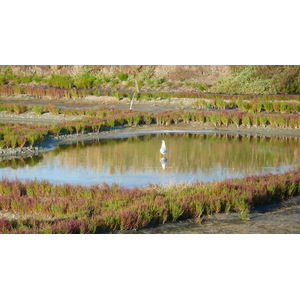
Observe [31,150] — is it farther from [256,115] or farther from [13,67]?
[13,67]

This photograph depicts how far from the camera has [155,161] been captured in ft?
59.2

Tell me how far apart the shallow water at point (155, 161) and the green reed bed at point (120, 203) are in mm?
1660

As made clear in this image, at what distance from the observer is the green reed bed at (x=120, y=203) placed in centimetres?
A: 1085

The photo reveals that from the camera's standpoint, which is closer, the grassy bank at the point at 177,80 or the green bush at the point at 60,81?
the grassy bank at the point at 177,80

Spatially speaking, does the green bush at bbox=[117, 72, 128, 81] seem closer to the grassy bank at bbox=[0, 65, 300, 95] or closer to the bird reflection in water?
→ the grassy bank at bbox=[0, 65, 300, 95]

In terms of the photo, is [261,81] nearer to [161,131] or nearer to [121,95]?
[121,95]

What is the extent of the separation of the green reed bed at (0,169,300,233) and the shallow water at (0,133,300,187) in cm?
166

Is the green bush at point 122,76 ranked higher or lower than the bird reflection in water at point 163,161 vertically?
higher

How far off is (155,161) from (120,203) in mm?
6082

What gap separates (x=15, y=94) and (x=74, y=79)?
5.72m

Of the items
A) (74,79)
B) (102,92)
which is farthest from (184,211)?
(74,79)

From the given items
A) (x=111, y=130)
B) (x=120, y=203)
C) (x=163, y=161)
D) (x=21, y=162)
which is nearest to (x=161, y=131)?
(x=111, y=130)

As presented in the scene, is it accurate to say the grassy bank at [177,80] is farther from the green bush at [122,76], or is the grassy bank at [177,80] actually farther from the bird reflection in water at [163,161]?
the bird reflection in water at [163,161]

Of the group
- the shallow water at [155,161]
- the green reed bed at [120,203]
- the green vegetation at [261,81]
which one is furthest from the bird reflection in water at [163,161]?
the green vegetation at [261,81]
